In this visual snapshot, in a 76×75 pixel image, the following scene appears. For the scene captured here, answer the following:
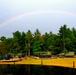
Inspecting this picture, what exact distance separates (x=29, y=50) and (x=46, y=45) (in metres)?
7.18

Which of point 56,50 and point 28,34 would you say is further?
point 28,34

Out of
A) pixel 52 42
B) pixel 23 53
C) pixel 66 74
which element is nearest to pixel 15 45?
pixel 23 53

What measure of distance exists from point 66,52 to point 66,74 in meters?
41.0

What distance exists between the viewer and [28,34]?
8006 centimetres

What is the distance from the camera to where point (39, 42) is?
76.7 metres

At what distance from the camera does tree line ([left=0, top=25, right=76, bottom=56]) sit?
2867 inches

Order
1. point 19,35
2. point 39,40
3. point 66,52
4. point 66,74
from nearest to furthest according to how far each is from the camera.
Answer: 1. point 66,74
2. point 66,52
3. point 39,40
4. point 19,35

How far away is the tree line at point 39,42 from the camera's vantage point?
72.8m

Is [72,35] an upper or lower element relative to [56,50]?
upper

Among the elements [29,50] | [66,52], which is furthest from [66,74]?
[29,50]

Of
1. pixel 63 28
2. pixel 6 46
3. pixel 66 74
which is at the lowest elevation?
pixel 66 74

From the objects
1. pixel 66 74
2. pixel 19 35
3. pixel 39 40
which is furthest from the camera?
pixel 19 35

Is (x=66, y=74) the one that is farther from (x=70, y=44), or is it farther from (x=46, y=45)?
(x=46, y=45)

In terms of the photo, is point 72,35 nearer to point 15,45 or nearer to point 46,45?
point 46,45
